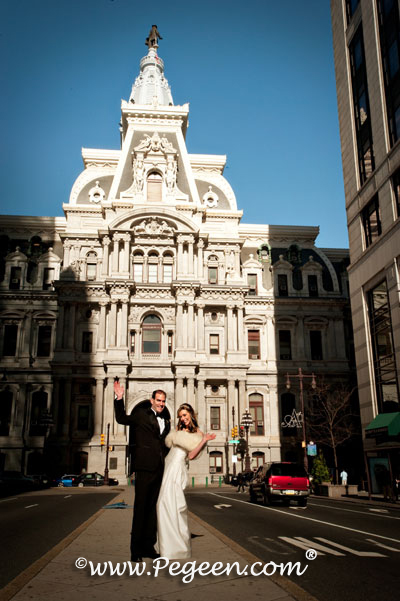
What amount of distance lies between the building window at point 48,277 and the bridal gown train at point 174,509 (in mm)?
51489

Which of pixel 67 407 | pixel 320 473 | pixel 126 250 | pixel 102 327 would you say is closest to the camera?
pixel 320 473

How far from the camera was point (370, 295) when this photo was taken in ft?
110

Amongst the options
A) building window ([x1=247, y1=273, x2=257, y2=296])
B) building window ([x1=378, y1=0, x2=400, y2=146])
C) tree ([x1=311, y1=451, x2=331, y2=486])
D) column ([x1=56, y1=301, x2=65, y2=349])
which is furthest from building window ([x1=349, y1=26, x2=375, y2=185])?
column ([x1=56, y1=301, x2=65, y2=349])

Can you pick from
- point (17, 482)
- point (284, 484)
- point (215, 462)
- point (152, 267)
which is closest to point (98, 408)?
point (17, 482)

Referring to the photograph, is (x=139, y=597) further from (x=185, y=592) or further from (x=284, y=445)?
(x=284, y=445)

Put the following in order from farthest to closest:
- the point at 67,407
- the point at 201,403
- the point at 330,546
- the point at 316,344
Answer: the point at 316,344 < the point at 201,403 < the point at 67,407 < the point at 330,546

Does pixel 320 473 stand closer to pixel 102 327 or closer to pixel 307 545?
pixel 102 327

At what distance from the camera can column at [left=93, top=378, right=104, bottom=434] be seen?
4894 centimetres

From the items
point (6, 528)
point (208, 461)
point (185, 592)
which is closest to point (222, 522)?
point (6, 528)

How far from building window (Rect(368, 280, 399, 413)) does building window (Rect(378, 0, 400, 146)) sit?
849 centimetres

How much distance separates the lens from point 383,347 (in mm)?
31469

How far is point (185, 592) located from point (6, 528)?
810 centimetres

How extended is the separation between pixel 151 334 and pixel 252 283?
12.7 meters

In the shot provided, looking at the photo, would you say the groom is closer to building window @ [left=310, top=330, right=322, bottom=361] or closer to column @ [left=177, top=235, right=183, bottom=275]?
column @ [left=177, top=235, right=183, bottom=275]
